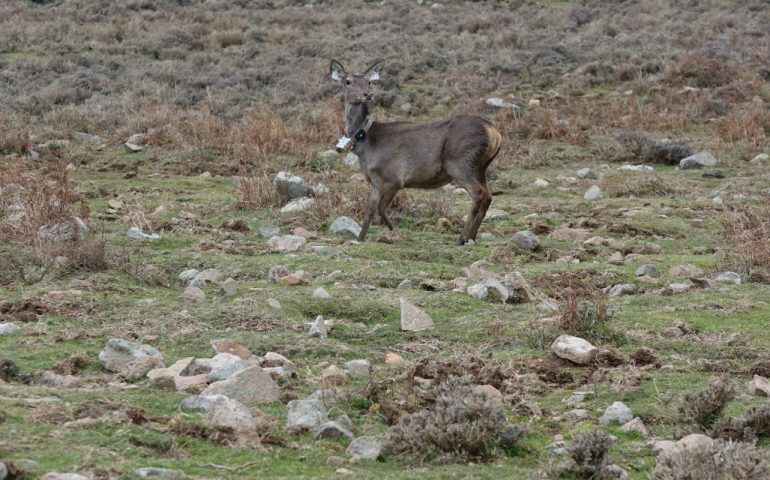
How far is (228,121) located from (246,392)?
568 inches

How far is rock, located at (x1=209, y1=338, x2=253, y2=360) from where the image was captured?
615 centimetres

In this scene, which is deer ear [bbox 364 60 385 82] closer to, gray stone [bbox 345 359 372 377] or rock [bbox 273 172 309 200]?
rock [bbox 273 172 309 200]

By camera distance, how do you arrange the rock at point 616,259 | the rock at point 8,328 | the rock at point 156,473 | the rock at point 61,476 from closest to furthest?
the rock at point 61,476
the rock at point 156,473
the rock at point 8,328
the rock at point 616,259

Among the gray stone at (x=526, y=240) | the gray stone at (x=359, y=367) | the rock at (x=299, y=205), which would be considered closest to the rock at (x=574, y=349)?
the gray stone at (x=359, y=367)

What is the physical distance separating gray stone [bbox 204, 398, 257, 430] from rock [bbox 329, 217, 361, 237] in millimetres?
6494

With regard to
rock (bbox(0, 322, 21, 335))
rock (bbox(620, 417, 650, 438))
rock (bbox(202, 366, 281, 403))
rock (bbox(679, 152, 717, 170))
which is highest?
rock (bbox(202, 366, 281, 403))

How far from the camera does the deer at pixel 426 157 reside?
37.7 ft

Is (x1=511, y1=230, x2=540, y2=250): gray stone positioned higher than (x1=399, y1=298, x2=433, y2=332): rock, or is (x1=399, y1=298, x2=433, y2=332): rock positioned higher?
(x1=399, y1=298, x2=433, y2=332): rock

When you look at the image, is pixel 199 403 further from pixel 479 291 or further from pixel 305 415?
pixel 479 291

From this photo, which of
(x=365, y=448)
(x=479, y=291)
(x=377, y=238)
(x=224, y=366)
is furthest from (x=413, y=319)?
(x=377, y=238)

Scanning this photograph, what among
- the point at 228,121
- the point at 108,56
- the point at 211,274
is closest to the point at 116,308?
the point at 211,274

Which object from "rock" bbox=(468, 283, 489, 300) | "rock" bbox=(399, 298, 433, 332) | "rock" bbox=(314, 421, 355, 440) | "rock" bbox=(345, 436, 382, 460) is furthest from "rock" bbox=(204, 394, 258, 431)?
"rock" bbox=(468, 283, 489, 300)

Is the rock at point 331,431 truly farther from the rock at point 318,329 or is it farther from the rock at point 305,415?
the rock at point 318,329

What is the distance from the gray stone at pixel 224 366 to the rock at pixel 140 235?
504 cm
